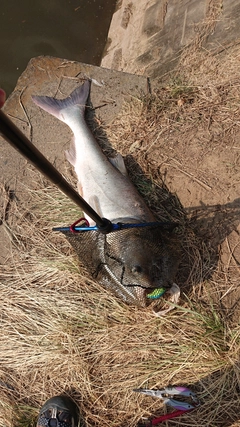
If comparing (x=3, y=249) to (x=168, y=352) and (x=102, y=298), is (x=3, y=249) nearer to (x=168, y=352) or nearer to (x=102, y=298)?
(x=102, y=298)

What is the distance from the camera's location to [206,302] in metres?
2.98

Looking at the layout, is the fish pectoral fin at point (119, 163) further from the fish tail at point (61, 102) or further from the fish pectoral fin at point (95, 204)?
the fish tail at point (61, 102)

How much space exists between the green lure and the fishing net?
0.04 meters

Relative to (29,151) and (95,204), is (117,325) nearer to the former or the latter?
(95,204)

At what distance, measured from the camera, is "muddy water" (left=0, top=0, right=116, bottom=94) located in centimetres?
589

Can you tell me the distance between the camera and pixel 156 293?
277 cm

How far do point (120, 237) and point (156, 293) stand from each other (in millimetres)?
534

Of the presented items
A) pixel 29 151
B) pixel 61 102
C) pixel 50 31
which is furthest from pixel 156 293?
pixel 50 31

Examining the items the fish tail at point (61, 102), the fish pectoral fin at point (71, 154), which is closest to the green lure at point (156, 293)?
the fish pectoral fin at point (71, 154)

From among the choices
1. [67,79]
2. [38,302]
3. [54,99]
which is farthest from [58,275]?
[67,79]

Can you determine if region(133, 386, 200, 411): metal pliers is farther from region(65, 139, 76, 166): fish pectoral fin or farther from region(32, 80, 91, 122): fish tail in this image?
region(32, 80, 91, 122): fish tail

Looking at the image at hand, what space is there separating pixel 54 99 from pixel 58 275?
2009 mm

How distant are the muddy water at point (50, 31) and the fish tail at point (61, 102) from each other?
2.18 meters

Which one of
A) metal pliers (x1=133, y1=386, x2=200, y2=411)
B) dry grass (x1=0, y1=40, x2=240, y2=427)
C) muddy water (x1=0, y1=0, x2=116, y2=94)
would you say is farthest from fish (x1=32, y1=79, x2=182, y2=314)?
muddy water (x1=0, y1=0, x2=116, y2=94)
